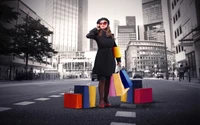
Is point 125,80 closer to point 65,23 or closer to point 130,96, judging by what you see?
point 130,96

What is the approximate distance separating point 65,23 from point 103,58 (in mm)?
159852

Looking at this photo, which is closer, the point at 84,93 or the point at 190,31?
the point at 84,93

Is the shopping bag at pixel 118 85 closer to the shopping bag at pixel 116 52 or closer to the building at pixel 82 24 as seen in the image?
the shopping bag at pixel 116 52

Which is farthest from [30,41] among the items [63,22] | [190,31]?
[63,22]

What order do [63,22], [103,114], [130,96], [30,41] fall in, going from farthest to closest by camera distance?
[63,22] → [30,41] → [130,96] → [103,114]

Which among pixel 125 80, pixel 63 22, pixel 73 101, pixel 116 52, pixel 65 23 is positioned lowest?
pixel 73 101

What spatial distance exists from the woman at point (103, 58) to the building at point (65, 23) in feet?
492

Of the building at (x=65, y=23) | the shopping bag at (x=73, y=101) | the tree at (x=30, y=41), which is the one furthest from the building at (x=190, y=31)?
the building at (x=65, y=23)

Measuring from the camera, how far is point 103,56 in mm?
3477

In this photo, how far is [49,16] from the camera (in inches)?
6093

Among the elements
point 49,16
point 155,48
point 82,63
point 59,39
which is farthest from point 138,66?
point 49,16

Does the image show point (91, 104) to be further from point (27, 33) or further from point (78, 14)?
point (78, 14)

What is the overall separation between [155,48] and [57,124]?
13405 centimetres

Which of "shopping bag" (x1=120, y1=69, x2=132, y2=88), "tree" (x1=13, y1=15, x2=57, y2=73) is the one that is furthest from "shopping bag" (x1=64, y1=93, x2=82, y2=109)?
"tree" (x1=13, y1=15, x2=57, y2=73)
